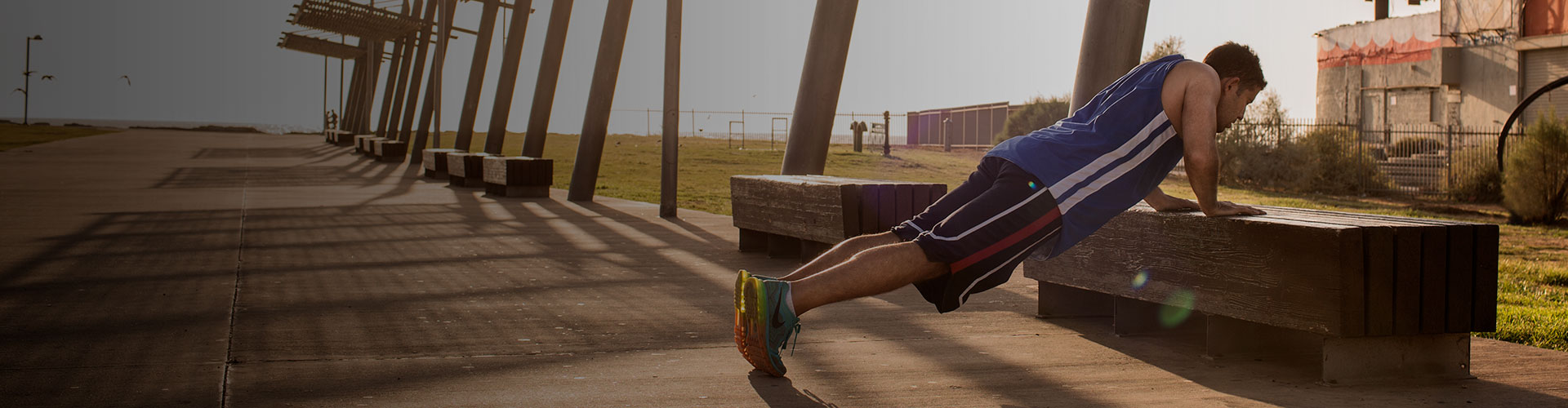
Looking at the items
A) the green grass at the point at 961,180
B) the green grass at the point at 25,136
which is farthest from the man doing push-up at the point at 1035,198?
the green grass at the point at 25,136

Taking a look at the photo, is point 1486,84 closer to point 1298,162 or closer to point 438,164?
point 1298,162

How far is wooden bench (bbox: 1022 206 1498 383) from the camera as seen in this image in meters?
4.09

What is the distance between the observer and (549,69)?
70.4ft

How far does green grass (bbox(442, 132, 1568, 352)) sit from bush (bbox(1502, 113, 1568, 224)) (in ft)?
1.32

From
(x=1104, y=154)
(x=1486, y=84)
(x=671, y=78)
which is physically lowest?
(x=1104, y=154)

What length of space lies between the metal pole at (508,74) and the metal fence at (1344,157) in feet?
55.9

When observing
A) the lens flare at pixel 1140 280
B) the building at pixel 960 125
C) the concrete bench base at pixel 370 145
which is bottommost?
the lens flare at pixel 1140 280

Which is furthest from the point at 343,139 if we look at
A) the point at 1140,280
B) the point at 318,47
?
the point at 1140,280

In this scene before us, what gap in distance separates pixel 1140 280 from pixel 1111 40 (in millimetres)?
3103

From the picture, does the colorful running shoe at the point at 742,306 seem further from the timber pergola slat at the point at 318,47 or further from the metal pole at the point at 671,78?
the timber pergola slat at the point at 318,47

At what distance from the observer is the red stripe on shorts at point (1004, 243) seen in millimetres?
3998

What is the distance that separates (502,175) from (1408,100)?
134 feet

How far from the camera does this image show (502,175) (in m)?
18.1

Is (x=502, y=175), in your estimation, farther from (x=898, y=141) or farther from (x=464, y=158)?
(x=898, y=141)
